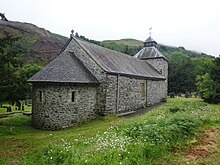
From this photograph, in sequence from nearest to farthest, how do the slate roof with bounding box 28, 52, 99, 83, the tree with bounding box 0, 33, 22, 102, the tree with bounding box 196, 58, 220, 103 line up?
1. the tree with bounding box 0, 33, 22, 102
2. the slate roof with bounding box 28, 52, 99, 83
3. the tree with bounding box 196, 58, 220, 103

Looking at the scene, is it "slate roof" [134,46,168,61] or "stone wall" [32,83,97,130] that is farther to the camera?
"slate roof" [134,46,168,61]

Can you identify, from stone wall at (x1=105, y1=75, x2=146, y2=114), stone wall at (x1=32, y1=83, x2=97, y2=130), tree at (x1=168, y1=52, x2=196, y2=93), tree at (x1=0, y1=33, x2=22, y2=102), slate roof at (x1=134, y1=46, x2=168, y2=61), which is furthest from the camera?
tree at (x1=168, y1=52, x2=196, y2=93)

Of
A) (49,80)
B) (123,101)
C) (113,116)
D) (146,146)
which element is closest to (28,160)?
(146,146)

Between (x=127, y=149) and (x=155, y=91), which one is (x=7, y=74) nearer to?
(x=127, y=149)

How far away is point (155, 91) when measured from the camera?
103ft

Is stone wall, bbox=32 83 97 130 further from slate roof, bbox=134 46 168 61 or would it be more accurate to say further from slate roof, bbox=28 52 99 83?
slate roof, bbox=134 46 168 61

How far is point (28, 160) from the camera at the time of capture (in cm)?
924

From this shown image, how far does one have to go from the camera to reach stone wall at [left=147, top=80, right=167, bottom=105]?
94.8ft

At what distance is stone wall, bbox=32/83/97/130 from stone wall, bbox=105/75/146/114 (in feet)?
9.82

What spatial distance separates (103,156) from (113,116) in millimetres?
12148

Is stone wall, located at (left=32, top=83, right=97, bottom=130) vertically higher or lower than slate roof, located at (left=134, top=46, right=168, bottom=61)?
lower

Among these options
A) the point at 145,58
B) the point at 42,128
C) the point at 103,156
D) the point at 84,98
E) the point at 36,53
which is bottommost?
the point at 42,128

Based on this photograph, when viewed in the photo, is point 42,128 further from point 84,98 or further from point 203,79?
point 203,79

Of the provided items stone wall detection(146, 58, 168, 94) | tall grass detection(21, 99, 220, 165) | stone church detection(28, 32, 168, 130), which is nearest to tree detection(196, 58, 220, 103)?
stone wall detection(146, 58, 168, 94)
